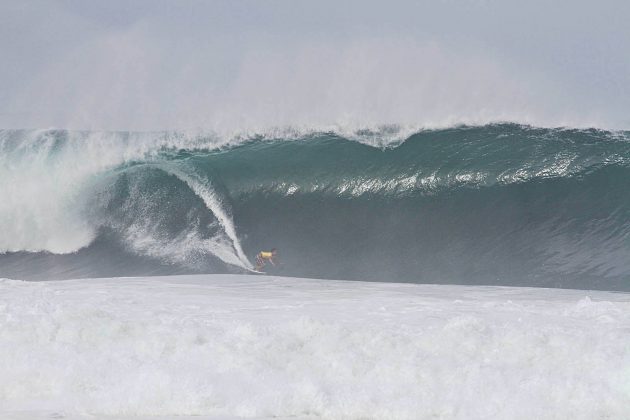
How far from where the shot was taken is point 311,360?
5.79 m

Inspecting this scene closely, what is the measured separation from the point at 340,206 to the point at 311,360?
7.05 m

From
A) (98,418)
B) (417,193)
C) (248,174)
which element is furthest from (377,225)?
(98,418)

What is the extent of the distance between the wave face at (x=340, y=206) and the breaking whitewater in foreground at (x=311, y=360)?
12.4ft

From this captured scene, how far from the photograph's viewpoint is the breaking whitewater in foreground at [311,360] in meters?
5.18

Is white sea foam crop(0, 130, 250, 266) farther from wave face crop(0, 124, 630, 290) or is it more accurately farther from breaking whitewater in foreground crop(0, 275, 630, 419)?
breaking whitewater in foreground crop(0, 275, 630, 419)

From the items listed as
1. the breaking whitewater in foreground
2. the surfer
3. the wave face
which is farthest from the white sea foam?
the breaking whitewater in foreground

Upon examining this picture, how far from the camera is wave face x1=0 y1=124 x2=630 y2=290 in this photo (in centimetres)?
1118

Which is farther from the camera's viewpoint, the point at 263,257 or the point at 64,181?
the point at 64,181

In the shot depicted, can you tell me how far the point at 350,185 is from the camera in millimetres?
13078

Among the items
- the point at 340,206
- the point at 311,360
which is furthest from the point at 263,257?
the point at 311,360

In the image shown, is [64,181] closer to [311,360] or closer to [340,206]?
[340,206]

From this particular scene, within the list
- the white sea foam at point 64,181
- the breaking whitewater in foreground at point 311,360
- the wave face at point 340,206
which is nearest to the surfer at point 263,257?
the wave face at point 340,206

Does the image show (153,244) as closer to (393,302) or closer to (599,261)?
(393,302)

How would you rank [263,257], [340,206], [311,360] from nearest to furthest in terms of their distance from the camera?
[311,360] < [263,257] < [340,206]
